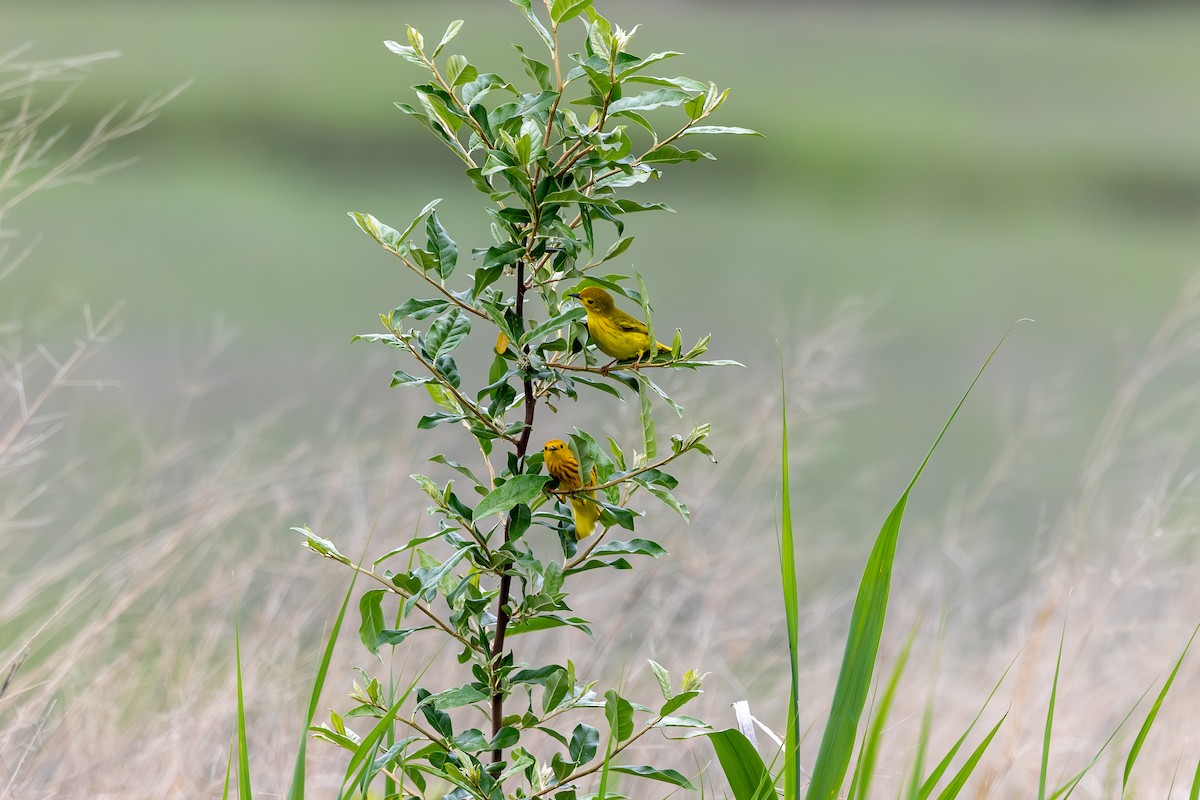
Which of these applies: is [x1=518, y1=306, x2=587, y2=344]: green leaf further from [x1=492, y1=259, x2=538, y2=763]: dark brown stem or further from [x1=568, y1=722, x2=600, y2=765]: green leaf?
[x1=568, y1=722, x2=600, y2=765]: green leaf

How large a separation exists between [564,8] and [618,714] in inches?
17.5

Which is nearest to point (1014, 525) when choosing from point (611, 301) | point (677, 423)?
point (677, 423)

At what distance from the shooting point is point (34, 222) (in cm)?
544

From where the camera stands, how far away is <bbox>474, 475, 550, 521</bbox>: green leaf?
0.68 m

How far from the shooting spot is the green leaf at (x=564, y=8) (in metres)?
0.67

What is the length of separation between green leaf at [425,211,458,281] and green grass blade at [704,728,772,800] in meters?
0.36

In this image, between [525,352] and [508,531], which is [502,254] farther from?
[508,531]

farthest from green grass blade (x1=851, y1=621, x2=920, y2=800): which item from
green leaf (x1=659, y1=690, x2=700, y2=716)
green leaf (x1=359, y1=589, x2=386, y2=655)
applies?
green leaf (x1=359, y1=589, x2=386, y2=655)

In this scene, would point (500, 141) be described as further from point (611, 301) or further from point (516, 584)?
point (516, 584)

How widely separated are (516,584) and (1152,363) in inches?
46.5

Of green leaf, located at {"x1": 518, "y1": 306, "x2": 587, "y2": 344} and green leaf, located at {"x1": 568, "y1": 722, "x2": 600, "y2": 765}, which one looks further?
green leaf, located at {"x1": 568, "y1": 722, "x2": 600, "y2": 765}

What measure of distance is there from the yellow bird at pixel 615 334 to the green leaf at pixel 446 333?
0.27 feet

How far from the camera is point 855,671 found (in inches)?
29.4

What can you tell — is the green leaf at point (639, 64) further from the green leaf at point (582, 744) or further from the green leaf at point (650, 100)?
the green leaf at point (582, 744)
